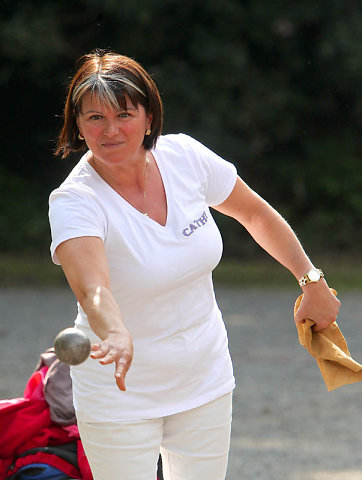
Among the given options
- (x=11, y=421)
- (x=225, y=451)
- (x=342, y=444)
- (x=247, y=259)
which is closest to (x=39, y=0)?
(x=247, y=259)

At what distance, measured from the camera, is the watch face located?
255 cm

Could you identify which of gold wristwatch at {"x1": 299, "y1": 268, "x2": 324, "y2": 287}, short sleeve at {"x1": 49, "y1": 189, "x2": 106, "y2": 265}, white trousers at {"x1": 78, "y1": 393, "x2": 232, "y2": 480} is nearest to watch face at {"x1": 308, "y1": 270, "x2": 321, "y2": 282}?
gold wristwatch at {"x1": 299, "y1": 268, "x2": 324, "y2": 287}

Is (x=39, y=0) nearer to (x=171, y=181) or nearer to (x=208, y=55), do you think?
(x=208, y=55)

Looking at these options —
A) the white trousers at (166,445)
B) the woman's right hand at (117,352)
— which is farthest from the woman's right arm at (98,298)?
the white trousers at (166,445)

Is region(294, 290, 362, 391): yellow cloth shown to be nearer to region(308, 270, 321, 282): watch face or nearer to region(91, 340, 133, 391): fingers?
region(308, 270, 321, 282): watch face

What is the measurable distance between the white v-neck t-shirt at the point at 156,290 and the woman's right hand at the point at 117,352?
0.29 meters

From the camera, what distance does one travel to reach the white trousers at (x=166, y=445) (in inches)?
86.9

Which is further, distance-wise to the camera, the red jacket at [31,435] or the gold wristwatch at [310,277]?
the red jacket at [31,435]

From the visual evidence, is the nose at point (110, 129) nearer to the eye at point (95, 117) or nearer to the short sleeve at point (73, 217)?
the eye at point (95, 117)

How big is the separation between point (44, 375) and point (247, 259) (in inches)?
405

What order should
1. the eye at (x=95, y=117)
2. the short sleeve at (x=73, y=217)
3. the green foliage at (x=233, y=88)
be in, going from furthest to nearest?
1. the green foliage at (x=233, y=88)
2. the eye at (x=95, y=117)
3. the short sleeve at (x=73, y=217)

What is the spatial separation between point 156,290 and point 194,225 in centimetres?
22

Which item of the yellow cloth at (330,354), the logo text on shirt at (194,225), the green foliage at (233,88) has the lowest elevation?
the yellow cloth at (330,354)

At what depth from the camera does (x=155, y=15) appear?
12.2m
